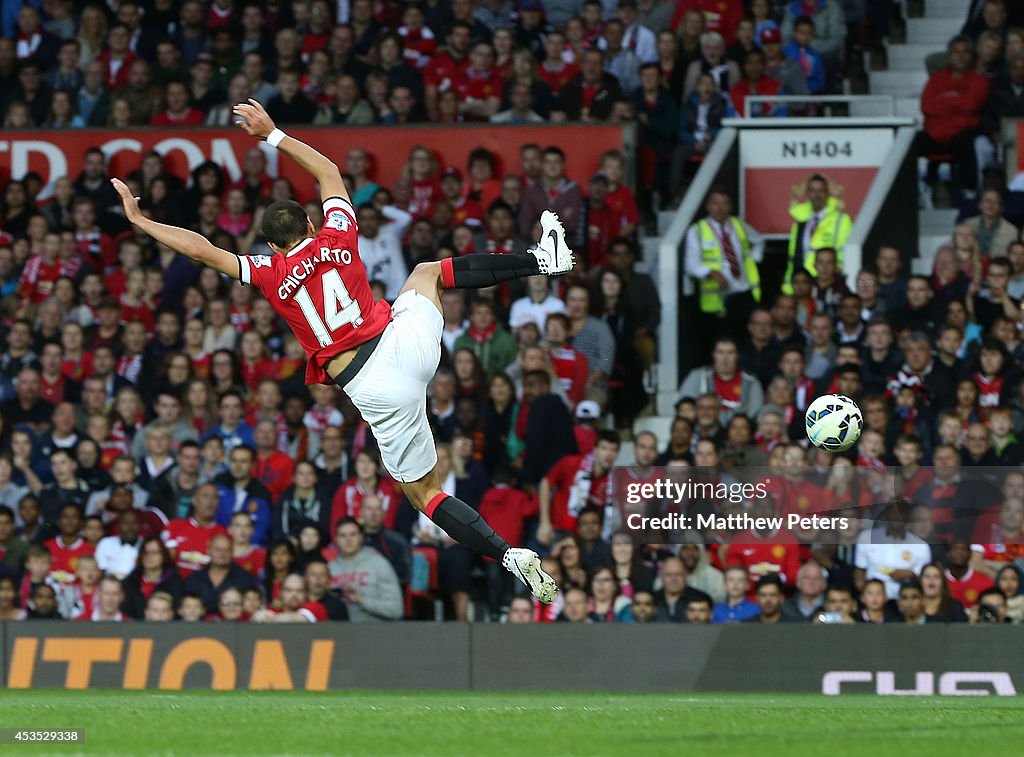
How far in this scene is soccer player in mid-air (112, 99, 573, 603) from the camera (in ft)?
34.2

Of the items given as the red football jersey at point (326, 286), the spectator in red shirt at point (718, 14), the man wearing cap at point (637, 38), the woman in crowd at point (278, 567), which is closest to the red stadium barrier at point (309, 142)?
the man wearing cap at point (637, 38)

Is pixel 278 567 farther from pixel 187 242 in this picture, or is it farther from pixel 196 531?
pixel 187 242

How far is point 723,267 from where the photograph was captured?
54.5 ft

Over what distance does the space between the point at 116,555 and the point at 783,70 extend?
7.39 meters

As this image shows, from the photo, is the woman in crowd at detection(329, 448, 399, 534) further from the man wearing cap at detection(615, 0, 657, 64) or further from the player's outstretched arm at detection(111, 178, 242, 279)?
the man wearing cap at detection(615, 0, 657, 64)

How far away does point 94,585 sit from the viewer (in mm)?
14711

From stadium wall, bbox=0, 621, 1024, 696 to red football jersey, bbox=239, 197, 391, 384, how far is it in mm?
3723

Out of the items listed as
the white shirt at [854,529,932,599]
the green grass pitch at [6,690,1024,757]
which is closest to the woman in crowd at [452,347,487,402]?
the white shirt at [854,529,932,599]

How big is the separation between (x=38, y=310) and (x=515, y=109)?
451 centimetres

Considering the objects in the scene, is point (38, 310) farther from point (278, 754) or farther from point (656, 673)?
point (278, 754)

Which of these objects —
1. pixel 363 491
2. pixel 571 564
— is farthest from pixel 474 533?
pixel 363 491

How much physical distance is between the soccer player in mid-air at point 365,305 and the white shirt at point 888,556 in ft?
12.0

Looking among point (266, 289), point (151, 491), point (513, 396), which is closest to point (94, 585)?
point (151, 491)

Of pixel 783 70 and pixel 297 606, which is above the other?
pixel 783 70
